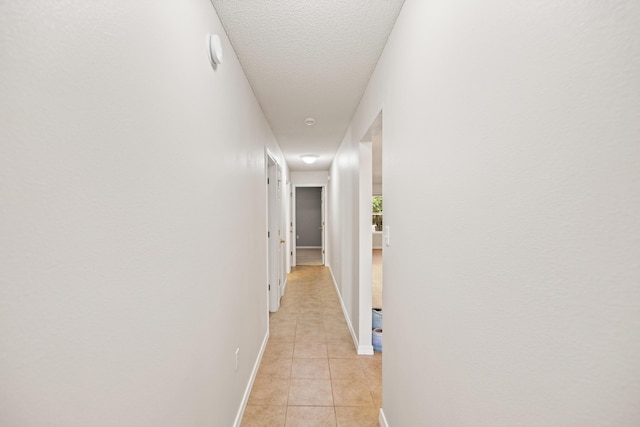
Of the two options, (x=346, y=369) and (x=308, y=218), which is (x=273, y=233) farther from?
(x=308, y=218)

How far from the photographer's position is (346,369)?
270cm

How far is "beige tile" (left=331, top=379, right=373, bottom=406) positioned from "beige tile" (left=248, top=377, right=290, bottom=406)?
16.0 inches

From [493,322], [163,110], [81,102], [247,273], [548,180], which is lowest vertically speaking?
[247,273]

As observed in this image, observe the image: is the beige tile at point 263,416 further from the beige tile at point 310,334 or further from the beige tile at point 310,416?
the beige tile at point 310,334

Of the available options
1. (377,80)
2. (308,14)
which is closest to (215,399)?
(308,14)

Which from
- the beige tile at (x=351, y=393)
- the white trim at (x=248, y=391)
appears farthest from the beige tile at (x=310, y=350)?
the beige tile at (x=351, y=393)

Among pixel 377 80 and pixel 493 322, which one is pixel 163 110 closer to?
pixel 493 322

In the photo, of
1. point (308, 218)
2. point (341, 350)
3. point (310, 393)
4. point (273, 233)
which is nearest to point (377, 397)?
point (310, 393)

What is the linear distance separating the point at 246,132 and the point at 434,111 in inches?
60.9

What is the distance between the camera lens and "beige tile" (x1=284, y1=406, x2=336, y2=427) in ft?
6.59

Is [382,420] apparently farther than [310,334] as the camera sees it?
No

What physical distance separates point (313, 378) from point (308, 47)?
8.54 ft

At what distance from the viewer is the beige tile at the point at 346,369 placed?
2.59 m

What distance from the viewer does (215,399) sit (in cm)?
150
